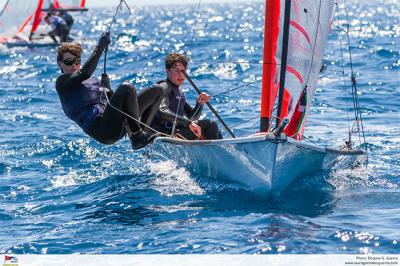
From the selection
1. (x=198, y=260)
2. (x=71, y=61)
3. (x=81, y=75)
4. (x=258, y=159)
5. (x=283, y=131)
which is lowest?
(x=198, y=260)

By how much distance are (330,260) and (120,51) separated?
18720 millimetres

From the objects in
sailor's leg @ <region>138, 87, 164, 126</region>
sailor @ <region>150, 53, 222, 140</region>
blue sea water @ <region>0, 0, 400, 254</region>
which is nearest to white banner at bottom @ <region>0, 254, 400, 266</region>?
blue sea water @ <region>0, 0, 400, 254</region>

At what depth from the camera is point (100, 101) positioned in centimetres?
675

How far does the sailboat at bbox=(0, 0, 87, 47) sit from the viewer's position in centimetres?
2241

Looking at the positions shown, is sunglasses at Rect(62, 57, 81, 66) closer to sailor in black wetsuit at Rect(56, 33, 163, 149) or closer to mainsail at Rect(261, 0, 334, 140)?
sailor in black wetsuit at Rect(56, 33, 163, 149)

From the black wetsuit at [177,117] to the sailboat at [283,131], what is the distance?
399 millimetres

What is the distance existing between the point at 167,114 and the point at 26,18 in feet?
55.0

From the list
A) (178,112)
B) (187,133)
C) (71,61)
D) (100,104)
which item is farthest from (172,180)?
(71,61)

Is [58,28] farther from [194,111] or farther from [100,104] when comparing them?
[100,104]

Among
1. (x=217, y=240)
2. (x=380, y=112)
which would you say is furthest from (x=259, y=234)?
(x=380, y=112)

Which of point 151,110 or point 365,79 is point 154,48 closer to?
point 365,79

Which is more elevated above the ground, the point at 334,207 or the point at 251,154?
the point at 251,154

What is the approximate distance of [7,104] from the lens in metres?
12.1

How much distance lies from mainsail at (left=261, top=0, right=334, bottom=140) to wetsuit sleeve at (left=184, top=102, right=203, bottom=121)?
89cm
